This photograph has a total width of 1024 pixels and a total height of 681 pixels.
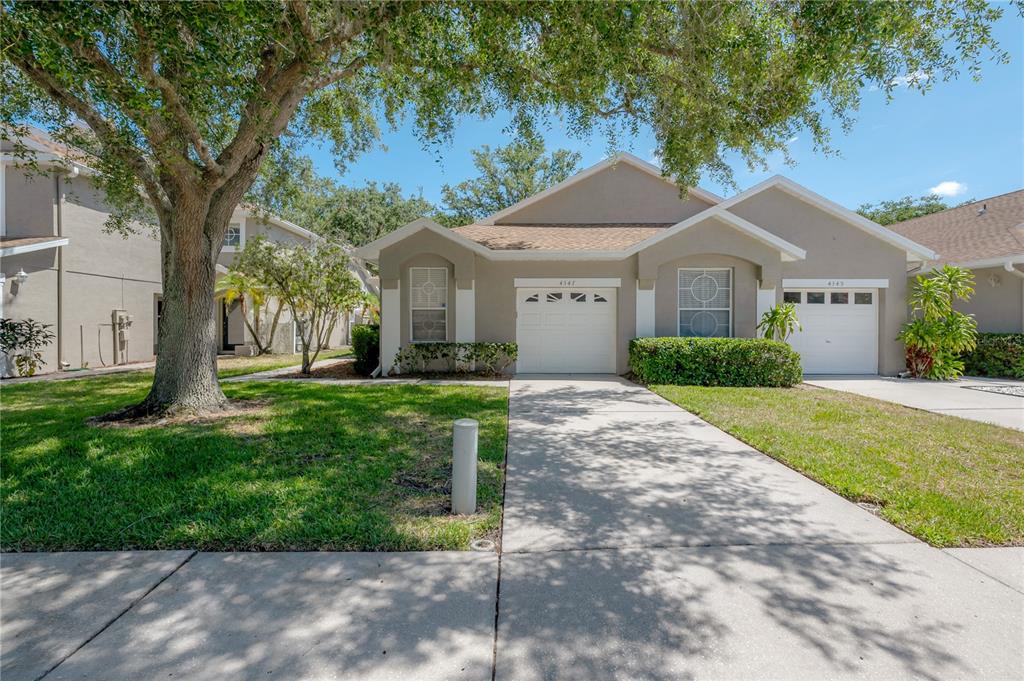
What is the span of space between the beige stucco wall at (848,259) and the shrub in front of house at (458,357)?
309 inches

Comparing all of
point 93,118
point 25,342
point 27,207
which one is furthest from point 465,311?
point 27,207

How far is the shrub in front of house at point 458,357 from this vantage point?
11.9m

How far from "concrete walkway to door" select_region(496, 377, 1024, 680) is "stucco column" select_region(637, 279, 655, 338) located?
24.4ft

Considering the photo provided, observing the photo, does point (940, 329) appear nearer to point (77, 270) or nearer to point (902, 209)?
point (77, 270)

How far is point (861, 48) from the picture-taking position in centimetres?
537

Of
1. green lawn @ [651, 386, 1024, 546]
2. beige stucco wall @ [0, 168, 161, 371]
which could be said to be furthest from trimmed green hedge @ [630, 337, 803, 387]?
beige stucco wall @ [0, 168, 161, 371]

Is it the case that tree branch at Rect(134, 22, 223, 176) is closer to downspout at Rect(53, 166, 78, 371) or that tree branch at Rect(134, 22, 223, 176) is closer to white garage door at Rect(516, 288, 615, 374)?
white garage door at Rect(516, 288, 615, 374)

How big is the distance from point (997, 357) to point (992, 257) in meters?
2.62

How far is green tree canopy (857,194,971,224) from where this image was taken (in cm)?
3412

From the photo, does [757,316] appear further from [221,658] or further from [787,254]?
[221,658]

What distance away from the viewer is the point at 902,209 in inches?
1389

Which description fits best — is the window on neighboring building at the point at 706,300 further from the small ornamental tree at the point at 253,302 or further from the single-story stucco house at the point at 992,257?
the small ornamental tree at the point at 253,302

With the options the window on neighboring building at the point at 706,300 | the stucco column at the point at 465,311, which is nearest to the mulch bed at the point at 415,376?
the stucco column at the point at 465,311

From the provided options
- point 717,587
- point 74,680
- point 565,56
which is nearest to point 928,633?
point 717,587
